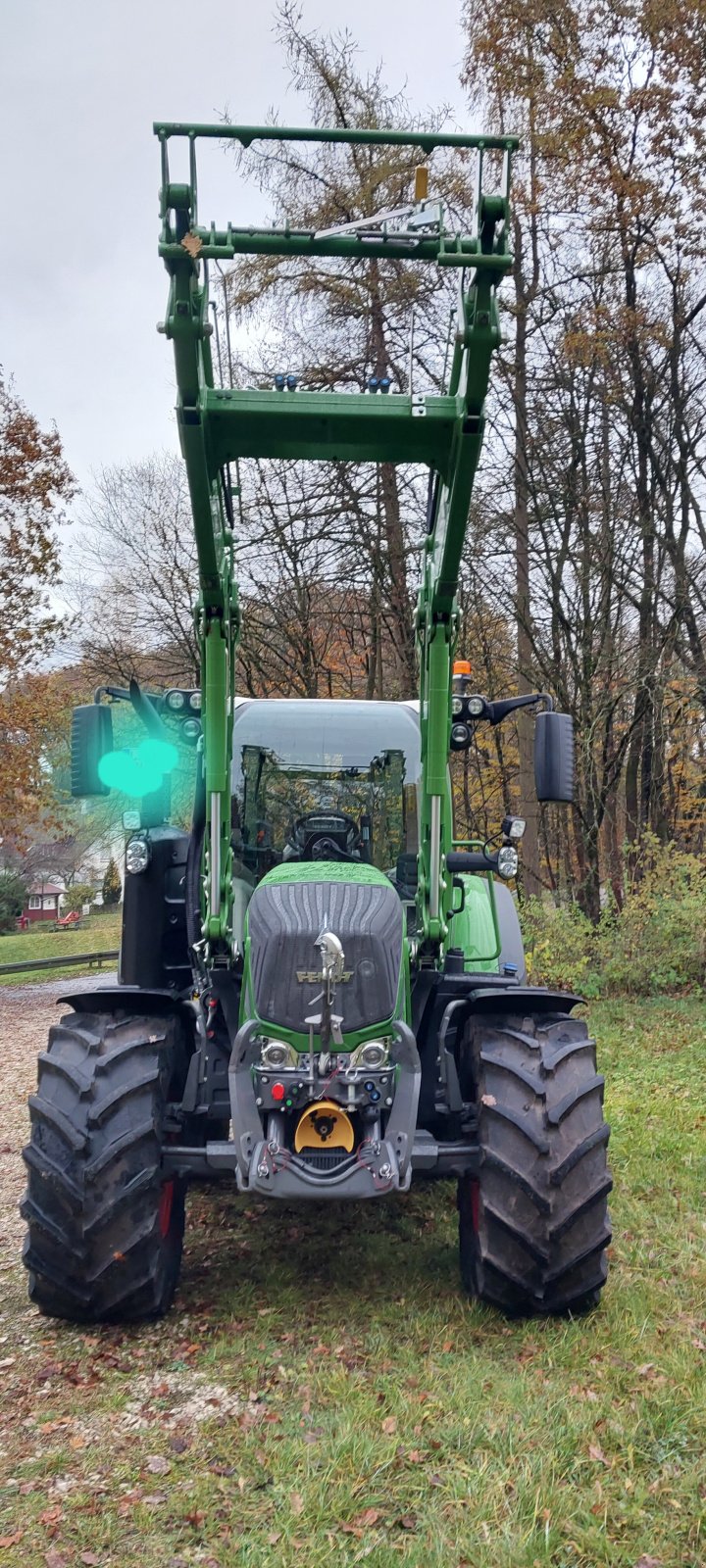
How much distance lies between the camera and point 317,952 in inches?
163

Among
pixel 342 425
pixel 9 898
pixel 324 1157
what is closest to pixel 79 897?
pixel 9 898

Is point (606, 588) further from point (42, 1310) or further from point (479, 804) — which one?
point (42, 1310)

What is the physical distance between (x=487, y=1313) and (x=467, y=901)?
7.43ft

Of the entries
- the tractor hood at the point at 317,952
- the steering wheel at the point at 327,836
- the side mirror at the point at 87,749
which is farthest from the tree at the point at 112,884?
the tractor hood at the point at 317,952

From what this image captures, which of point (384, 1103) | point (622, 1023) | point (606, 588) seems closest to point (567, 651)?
point (606, 588)

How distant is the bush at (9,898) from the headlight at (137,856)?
3561cm

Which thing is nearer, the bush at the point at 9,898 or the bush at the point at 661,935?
the bush at the point at 661,935

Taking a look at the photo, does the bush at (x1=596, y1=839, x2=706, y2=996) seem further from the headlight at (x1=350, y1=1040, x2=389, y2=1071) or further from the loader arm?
the headlight at (x1=350, y1=1040, x2=389, y2=1071)

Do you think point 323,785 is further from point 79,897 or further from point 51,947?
point 79,897

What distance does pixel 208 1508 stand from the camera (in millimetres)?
3145

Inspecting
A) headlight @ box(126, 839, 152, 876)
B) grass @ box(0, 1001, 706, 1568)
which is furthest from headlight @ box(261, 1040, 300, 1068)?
headlight @ box(126, 839, 152, 876)

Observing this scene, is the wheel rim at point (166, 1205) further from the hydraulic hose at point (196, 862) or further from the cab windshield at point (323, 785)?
the cab windshield at point (323, 785)

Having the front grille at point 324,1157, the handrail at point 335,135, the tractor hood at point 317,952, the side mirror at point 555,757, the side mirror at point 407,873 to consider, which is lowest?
the front grille at point 324,1157

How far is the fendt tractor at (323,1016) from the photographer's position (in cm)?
404
